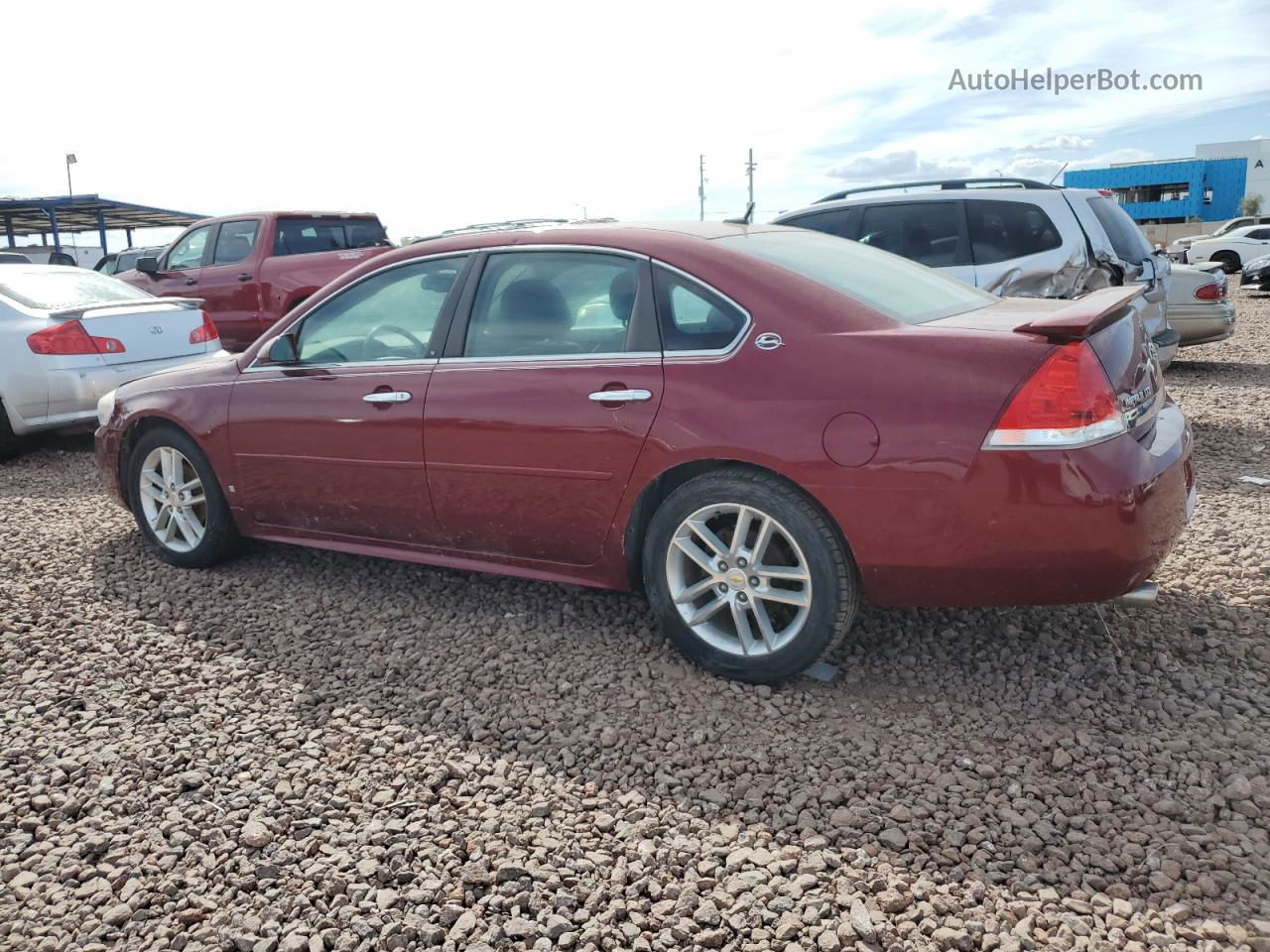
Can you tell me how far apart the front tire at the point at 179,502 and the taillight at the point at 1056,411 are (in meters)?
3.53

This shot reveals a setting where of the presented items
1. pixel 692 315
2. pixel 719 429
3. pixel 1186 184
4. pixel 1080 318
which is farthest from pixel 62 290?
pixel 1186 184

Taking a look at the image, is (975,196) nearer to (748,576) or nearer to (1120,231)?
(1120,231)

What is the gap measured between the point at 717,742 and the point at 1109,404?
1.54 meters

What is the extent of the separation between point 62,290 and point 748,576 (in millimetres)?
6849

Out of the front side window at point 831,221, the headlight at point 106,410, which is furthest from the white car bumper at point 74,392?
the front side window at point 831,221

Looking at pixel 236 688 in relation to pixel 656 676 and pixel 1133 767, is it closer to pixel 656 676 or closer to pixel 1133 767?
pixel 656 676

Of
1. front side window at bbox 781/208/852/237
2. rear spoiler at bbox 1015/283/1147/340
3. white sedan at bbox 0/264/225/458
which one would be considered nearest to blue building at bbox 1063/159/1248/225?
front side window at bbox 781/208/852/237

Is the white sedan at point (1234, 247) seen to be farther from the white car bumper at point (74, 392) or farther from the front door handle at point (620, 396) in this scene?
the front door handle at point (620, 396)

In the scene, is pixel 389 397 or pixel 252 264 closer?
pixel 389 397

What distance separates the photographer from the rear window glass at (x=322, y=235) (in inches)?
433

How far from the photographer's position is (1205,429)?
24.0ft

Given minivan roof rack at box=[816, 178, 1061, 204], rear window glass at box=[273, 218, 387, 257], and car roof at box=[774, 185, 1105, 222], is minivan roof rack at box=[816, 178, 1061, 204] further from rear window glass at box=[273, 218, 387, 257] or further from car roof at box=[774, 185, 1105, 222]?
rear window glass at box=[273, 218, 387, 257]

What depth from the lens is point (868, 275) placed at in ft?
12.1

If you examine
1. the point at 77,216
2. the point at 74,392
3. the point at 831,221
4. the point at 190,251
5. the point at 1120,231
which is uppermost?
the point at 77,216
